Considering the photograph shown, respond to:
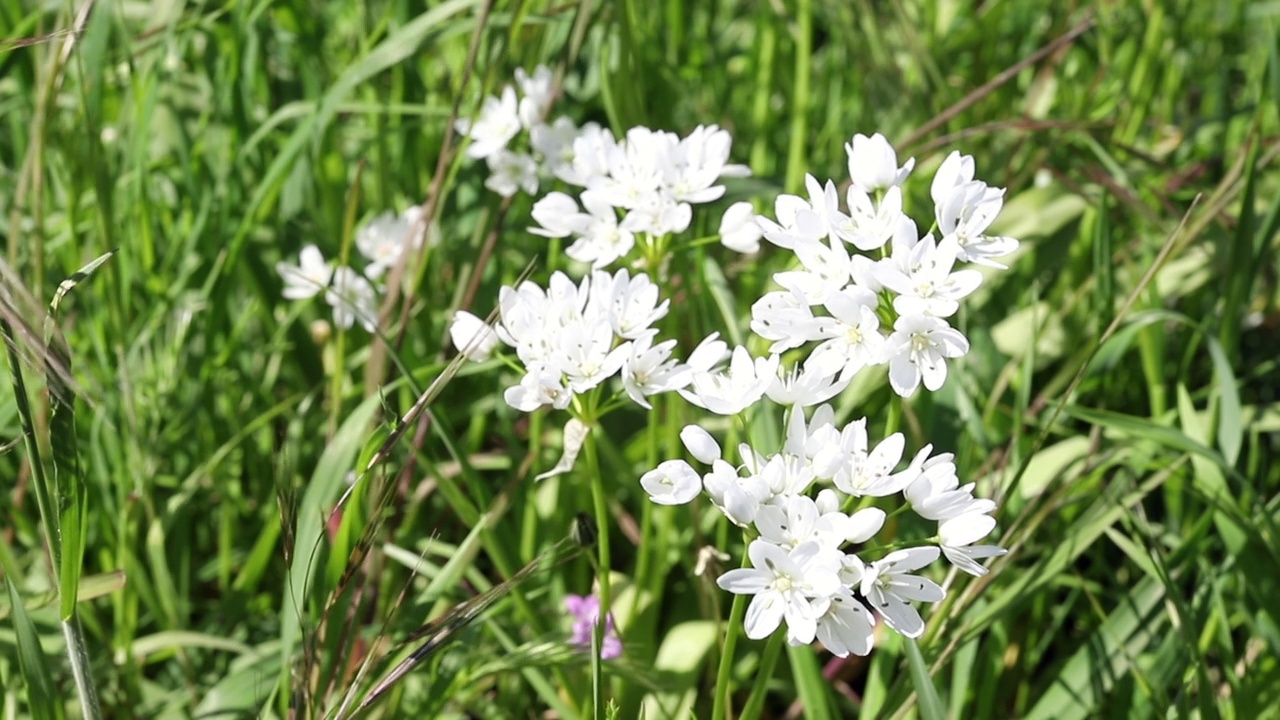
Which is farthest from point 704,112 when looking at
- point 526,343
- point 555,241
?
point 526,343

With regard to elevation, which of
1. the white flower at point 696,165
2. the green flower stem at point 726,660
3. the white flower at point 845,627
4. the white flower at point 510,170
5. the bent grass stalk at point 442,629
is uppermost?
the white flower at point 696,165

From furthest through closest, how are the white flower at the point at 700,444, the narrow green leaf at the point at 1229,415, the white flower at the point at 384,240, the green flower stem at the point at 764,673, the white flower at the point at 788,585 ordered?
the white flower at the point at 384,240 → the narrow green leaf at the point at 1229,415 → the green flower stem at the point at 764,673 → the white flower at the point at 700,444 → the white flower at the point at 788,585

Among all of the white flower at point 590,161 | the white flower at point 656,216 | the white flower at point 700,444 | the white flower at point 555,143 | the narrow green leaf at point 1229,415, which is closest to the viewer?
the white flower at point 700,444

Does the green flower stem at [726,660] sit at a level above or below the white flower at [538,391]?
below

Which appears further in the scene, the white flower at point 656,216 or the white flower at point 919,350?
the white flower at point 656,216

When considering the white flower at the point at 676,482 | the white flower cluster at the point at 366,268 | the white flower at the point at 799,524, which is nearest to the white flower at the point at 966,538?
the white flower at the point at 799,524

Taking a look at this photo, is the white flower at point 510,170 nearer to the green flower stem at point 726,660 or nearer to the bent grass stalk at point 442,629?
the bent grass stalk at point 442,629

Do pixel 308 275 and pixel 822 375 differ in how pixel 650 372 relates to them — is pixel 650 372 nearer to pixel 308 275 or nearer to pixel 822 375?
pixel 822 375
